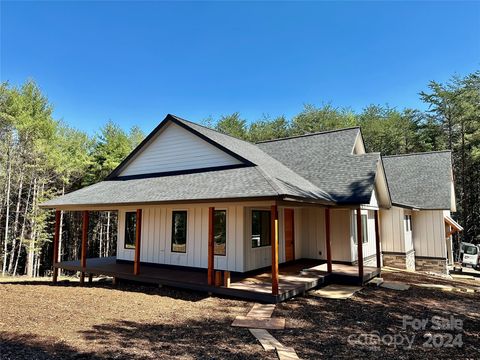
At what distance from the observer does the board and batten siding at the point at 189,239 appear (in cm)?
986

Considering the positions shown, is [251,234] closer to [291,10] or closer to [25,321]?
[25,321]

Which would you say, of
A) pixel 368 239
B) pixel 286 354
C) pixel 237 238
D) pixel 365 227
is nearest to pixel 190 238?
pixel 237 238

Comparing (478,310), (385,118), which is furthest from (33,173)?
(385,118)

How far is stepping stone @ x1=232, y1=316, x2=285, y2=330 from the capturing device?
5.91 metres

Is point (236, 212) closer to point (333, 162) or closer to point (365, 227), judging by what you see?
point (333, 162)

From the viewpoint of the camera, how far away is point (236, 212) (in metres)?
9.90

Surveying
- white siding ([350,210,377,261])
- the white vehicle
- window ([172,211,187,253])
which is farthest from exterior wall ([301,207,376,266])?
the white vehicle

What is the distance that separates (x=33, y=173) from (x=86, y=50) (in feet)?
32.7

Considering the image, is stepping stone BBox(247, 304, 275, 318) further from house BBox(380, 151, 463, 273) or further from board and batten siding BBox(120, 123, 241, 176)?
house BBox(380, 151, 463, 273)

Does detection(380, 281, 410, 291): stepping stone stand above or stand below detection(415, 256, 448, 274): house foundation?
above

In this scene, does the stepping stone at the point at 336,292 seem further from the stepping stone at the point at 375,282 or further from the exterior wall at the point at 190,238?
the exterior wall at the point at 190,238

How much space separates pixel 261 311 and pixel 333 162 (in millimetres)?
8055

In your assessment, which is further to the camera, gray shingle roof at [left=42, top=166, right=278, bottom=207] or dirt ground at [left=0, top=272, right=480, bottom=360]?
gray shingle roof at [left=42, top=166, right=278, bottom=207]

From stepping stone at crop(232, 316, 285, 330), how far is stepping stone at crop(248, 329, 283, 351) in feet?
0.76
